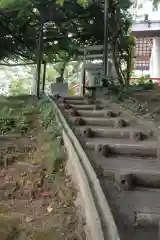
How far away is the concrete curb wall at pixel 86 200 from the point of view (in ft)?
6.08

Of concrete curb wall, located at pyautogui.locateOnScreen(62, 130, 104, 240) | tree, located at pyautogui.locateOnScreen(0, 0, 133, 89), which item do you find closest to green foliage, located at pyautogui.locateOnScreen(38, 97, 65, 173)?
concrete curb wall, located at pyautogui.locateOnScreen(62, 130, 104, 240)

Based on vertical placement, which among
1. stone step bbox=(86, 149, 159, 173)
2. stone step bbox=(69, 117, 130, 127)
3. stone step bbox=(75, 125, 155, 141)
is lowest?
stone step bbox=(86, 149, 159, 173)

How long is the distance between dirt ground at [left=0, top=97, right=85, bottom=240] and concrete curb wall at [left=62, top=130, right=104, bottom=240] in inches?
3.7

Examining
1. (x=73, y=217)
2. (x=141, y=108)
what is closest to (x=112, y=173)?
(x=73, y=217)

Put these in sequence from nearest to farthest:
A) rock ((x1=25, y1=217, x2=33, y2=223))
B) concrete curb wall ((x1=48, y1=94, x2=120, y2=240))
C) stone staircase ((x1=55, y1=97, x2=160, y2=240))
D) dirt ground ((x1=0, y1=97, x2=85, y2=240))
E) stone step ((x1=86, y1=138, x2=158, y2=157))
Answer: concrete curb wall ((x1=48, y1=94, x2=120, y2=240)), stone staircase ((x1=55, y1=97, x2=160, y2=240)), dirt ground ((x1=0, y1=97, x2=85, y2=240)), rock ((x1=25, y1=217, x2=33, y2=223)), stone step ((x1=86, y1=138, x2=158, y2=157))

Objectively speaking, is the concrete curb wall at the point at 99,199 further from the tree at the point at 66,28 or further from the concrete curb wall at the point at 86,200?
the tree at the point at 66,28

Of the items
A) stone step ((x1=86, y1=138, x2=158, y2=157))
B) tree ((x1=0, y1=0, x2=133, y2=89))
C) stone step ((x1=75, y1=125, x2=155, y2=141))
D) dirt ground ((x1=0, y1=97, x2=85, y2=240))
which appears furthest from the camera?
tree ((x1=0, y1=0, x2=133, y2=89))

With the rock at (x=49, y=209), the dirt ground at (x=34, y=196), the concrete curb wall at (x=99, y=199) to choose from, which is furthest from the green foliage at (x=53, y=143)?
the rock at (x=49, y=209)

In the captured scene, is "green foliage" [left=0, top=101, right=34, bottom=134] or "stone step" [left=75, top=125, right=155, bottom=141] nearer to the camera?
"stone step" [left=75, top=125, right=155, bottom=141]

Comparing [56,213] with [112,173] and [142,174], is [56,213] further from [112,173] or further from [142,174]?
[142,174]

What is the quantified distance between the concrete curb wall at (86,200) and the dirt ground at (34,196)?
0.09 metres

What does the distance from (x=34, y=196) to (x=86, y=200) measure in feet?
3.09

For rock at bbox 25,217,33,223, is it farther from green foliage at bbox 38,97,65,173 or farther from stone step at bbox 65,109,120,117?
stone step at bbox 65,109,120,117

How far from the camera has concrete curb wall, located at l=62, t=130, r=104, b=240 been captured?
6.08 ft
